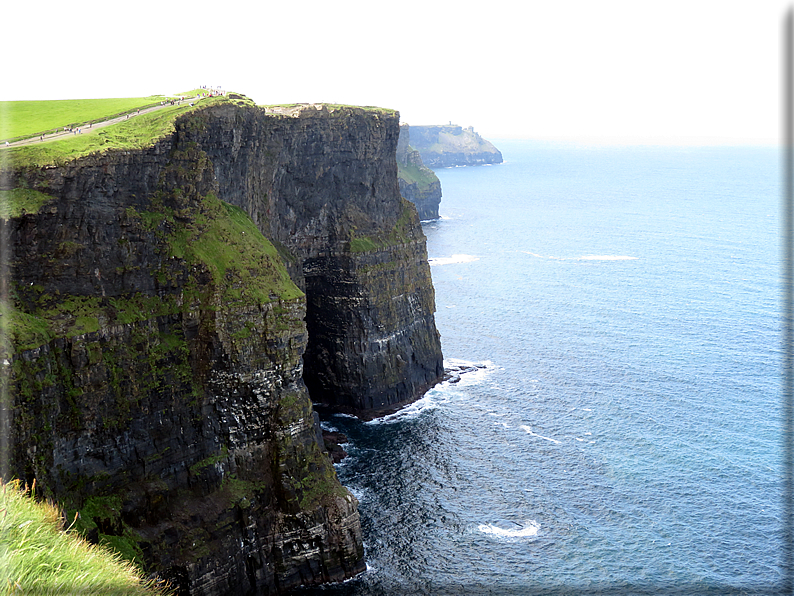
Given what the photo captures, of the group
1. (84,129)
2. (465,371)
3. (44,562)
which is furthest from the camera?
(465,371)

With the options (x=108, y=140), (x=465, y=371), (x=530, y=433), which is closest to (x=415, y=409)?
(x=465, y=371)

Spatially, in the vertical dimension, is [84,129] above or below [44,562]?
above

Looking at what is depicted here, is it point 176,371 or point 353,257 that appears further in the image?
point 353,257

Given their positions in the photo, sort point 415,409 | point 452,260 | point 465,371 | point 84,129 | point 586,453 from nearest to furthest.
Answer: point 84,129 < point 586,453 < point 415,409 < point 465,371 < point 452,260

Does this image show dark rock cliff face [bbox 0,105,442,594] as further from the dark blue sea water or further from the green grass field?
the dark blue sea water

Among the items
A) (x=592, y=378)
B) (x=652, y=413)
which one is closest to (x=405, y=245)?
(x=592, y=378)

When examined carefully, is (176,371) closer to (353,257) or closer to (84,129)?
(84,129)

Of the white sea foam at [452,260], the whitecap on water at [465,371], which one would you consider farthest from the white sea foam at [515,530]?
the white sea foam at [452,260]

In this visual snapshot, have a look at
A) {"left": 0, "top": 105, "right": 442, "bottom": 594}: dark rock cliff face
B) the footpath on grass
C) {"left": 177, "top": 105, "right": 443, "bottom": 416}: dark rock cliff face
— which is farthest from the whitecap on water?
the footpath on grass

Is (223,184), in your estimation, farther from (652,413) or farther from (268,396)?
(652,413)
